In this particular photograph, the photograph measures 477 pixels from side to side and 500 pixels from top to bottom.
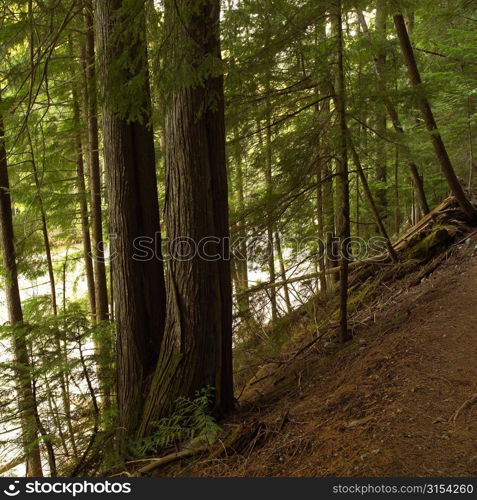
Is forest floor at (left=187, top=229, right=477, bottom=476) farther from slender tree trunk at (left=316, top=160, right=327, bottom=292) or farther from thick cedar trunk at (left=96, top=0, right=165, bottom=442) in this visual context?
slender tree trunk at (left=316, top=160, right=327, bottom=292)

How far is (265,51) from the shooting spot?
4.55 m

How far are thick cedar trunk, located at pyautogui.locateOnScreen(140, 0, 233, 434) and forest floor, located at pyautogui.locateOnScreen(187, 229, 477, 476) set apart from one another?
780mm

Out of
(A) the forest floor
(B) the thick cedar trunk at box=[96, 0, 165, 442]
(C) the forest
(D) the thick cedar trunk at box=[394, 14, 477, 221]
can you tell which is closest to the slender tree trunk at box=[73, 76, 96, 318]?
(C) the forest

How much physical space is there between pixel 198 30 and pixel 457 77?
607cm

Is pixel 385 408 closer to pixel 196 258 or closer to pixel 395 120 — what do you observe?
pixel 196 258

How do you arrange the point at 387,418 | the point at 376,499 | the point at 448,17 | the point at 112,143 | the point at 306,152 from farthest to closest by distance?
the point at 448,17 → the point at 306,152 → the point at 112,143 → the point at 387,418 → the point at 376,499

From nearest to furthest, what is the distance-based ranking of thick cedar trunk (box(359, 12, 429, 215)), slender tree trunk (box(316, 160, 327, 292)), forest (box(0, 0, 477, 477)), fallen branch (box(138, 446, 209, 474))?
forest (box(0, 0, 477, 477)), fallen branch (box(138, 446, 209, 474)), slender tree trunk (box(316, 160, 327, 292)), thick cedar trunk (box(359, 12, 429, 215))

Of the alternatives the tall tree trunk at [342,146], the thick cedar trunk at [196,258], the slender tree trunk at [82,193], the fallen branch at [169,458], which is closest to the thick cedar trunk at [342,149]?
the tall tree trunk at [342,146]

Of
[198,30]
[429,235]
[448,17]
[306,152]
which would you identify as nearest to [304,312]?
[429,235]

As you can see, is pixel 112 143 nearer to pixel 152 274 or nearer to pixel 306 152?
pixel 152 274

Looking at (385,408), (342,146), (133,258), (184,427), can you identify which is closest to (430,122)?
(342,146)

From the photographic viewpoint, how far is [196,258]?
14.8 feet

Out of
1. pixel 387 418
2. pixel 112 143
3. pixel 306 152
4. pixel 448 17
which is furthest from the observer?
pixel 448 17

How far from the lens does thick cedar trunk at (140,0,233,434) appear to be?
14.3 ft
